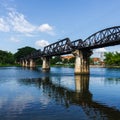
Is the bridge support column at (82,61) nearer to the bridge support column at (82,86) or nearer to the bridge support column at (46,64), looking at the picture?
the bridge support column at (82,86)

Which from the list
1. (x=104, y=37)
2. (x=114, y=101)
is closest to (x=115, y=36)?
(x=104, y=37)

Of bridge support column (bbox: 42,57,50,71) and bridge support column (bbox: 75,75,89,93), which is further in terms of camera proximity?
bridge support column (bbox: 42,57,50,71)

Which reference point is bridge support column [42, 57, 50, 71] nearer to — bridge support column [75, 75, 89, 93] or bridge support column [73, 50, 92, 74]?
bridge support column [73, 50, 92, 74]

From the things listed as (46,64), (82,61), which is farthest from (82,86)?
(46,64)

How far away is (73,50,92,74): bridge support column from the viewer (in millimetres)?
102875

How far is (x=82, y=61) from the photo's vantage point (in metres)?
103

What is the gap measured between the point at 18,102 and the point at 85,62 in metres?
72.3

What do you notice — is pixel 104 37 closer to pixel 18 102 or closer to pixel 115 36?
pixel 115 36

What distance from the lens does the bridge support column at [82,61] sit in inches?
4050

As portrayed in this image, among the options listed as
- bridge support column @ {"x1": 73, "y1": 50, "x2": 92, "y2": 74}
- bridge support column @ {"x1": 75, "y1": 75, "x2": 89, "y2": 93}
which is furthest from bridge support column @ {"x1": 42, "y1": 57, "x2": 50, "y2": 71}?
→ bridge support column @ {"x1": 75, "y1": 75, "x2": 89, "y2": 93}

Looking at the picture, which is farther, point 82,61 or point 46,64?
point 46,64

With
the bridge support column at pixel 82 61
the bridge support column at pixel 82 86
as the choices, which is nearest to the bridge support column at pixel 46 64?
the bridge support column at pixel 82 61

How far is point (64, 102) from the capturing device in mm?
33094

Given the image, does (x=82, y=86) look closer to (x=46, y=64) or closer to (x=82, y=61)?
(x=82, y=61)
